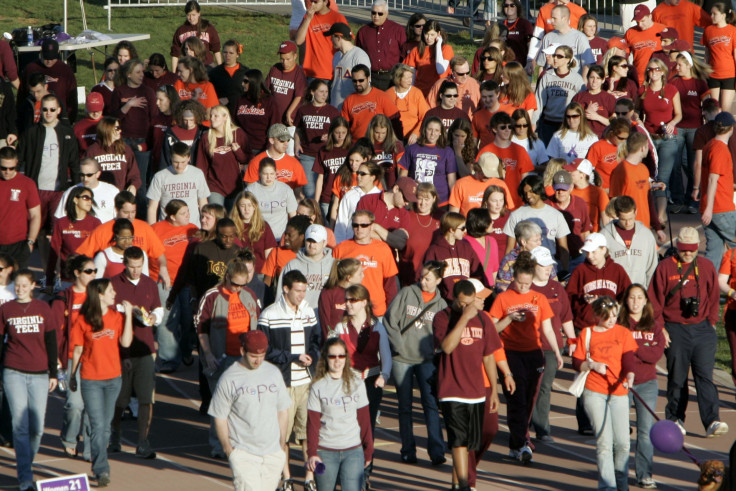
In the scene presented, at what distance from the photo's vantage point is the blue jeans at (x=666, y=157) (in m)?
17.6

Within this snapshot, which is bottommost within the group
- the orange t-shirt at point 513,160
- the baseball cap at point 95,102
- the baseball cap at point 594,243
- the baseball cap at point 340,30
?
the baseball cap at point 594,243

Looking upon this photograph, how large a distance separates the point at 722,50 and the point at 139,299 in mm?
11121

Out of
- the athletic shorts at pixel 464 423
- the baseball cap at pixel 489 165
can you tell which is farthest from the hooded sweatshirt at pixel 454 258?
the athletic shorts at pixel 464 423

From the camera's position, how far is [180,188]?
1427 centimetres

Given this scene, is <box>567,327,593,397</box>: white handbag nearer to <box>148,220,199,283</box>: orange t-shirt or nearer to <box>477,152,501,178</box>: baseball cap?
<box>477,152,501,178</box>: baseball cap

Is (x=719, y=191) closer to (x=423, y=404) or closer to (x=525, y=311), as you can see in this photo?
(x=525, y=311)

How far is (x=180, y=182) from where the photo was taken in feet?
46.8

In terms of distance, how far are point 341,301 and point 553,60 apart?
7278mm

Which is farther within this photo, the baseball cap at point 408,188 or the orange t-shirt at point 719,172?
the orange t-shirt at point 719,172

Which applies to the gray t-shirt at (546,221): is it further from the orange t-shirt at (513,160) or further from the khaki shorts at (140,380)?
the khaki shorts at (140,380)

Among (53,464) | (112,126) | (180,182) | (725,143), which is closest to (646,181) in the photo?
(725,143)

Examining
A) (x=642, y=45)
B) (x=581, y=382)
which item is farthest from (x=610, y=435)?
(x=642, y=45)

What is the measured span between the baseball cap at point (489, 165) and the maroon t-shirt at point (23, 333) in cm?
540

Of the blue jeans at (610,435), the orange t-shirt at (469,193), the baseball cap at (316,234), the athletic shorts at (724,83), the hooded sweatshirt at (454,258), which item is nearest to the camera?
the blue jeans at (610,435)
